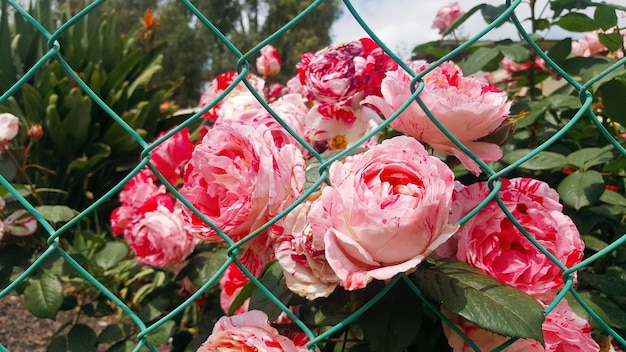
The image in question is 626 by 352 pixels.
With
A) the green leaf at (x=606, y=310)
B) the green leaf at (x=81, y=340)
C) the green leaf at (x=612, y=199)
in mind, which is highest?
the green leaf at (x=81, y=340)

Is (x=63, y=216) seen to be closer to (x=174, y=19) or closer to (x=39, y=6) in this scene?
(x=39, y=6)

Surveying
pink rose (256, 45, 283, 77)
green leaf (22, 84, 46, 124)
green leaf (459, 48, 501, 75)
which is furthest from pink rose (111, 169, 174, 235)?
green leaf (22, 84, 46, 124)

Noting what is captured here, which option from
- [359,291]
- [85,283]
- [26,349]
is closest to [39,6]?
[26,349]

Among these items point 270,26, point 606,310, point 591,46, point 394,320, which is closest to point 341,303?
point 394,320

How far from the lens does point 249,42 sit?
15.9 metres

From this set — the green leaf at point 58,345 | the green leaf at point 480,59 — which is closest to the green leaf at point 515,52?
the green leaf at point 480,59

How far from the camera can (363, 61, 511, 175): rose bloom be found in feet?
1.67

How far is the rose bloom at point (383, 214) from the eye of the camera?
1.44 ft

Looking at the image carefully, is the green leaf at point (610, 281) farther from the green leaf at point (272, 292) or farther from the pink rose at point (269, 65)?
the pink rose at point (269, 65)

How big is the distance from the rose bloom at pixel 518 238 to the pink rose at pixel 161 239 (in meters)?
0.51

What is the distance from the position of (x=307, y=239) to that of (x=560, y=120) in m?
0.78

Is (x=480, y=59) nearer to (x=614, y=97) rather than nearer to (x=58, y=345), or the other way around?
(x=614, y=97)

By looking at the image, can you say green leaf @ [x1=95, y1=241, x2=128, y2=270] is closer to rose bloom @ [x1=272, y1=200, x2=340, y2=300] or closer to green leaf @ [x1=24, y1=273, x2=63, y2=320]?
green leaf @ [x1=24, y1=273, x2=63, y2=320]

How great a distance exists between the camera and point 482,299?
474mm
